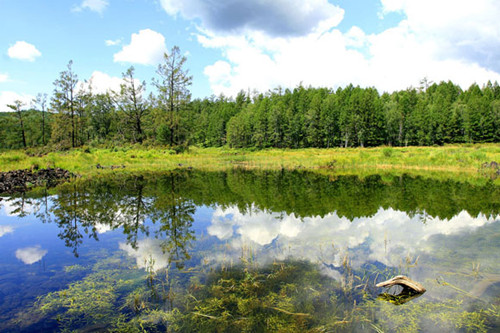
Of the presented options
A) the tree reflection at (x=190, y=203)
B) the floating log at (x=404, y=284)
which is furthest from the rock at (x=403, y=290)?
the tree reflection at (x=190, y=203)

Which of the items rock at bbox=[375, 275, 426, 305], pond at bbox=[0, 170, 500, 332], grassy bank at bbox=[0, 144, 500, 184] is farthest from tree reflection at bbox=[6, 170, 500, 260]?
grassy bank at bbox=[0, 144, 500, 184]

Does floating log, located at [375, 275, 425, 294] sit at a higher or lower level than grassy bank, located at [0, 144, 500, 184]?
lower

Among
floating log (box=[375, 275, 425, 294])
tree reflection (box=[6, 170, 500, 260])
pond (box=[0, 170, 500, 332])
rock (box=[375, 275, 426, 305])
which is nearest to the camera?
pond (box=[0, 170, 500, 332])

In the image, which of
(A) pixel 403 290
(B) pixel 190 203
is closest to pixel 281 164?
(B) pixel 190 203

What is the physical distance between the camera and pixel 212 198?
15.1 m

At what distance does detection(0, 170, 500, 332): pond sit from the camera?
4.56 m

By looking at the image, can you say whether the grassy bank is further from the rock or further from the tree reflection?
the rock

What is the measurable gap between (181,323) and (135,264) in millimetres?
3057

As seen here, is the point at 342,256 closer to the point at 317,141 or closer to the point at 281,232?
the point at 281,232

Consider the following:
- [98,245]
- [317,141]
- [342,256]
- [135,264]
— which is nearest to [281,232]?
[342,256]

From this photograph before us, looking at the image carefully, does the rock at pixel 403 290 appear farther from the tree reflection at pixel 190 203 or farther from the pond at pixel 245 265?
the tree reflection at pixel 190 203

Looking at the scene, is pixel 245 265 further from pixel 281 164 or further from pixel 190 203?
pixel 281 164

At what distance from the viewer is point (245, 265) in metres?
6.60

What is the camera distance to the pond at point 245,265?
4.56 metres
